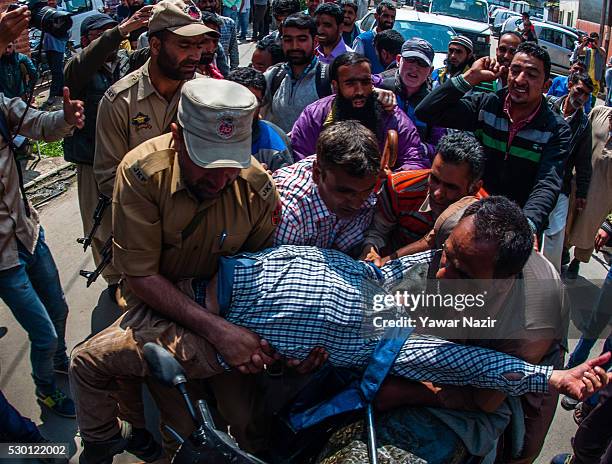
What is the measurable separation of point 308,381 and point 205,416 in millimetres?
568

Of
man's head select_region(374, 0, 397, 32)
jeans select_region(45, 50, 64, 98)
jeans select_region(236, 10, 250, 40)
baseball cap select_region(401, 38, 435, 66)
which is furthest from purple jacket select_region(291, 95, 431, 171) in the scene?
jeans select_region(236, 10, 250, 40)

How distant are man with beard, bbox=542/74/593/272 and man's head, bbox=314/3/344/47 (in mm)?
2079

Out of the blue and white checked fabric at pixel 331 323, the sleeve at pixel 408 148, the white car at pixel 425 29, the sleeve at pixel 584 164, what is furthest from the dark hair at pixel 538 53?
the white car at pixel 425 29

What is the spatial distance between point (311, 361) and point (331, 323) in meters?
0.18

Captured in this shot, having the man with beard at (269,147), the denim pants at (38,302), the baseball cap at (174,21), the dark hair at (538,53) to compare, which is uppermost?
the baseball cap at (174,21)

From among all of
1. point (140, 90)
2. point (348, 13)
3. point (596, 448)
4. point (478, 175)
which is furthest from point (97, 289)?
point (348, 13)

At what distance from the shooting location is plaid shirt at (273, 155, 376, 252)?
7.79 feet

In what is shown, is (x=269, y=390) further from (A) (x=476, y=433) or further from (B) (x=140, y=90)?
(B) (x=140, y=90)

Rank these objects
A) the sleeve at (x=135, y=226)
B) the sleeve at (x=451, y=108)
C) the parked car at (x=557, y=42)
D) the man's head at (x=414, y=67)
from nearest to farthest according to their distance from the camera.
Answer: the sleeve at (x=135, y=226) < the sleeve at (x=451, y=108) < the man's head at (x=414, y=67) < the parked car at (x=557, y=42)

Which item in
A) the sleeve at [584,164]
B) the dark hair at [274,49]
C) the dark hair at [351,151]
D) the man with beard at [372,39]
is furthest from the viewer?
the man with beard at [372,39]

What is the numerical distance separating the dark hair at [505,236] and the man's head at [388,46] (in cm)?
421

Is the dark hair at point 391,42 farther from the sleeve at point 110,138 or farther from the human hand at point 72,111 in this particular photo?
the human hand at point 72,111

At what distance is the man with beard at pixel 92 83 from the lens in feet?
12.7

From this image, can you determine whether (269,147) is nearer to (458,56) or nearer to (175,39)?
(175,39)
